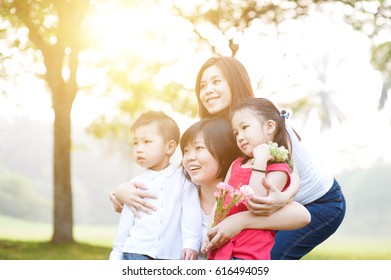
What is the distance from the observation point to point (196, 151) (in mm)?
3070

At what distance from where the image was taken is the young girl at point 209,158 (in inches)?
118

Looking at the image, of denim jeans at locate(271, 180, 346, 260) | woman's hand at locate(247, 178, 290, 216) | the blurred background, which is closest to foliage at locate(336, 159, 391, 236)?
the blurred background

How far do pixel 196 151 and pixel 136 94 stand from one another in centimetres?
803

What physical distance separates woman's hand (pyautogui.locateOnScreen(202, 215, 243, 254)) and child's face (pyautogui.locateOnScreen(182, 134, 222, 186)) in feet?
0.98

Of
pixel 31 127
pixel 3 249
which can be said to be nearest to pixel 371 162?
pixel 31 127

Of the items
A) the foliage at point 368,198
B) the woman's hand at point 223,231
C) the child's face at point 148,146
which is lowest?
the woman's hand at point 223,231

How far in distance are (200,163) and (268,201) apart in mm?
450

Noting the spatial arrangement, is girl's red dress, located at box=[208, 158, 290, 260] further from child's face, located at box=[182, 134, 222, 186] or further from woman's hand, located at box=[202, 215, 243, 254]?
child's face, located at box=[182, 134, 222, 186]

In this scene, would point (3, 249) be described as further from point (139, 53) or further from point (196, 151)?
point (196, 151)

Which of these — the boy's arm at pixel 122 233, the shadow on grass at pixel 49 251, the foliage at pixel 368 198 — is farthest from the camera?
the foliage at pixel 368 198

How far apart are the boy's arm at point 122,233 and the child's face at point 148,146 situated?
0.27m

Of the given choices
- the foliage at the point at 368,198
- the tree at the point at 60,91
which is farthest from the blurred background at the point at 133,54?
the foliage at the point at 368,198

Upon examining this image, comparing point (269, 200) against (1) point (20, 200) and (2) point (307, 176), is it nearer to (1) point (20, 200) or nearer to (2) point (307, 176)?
(2) point (307, 176)

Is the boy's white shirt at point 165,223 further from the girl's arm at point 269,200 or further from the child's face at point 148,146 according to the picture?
the girl's arm at point 269,200
